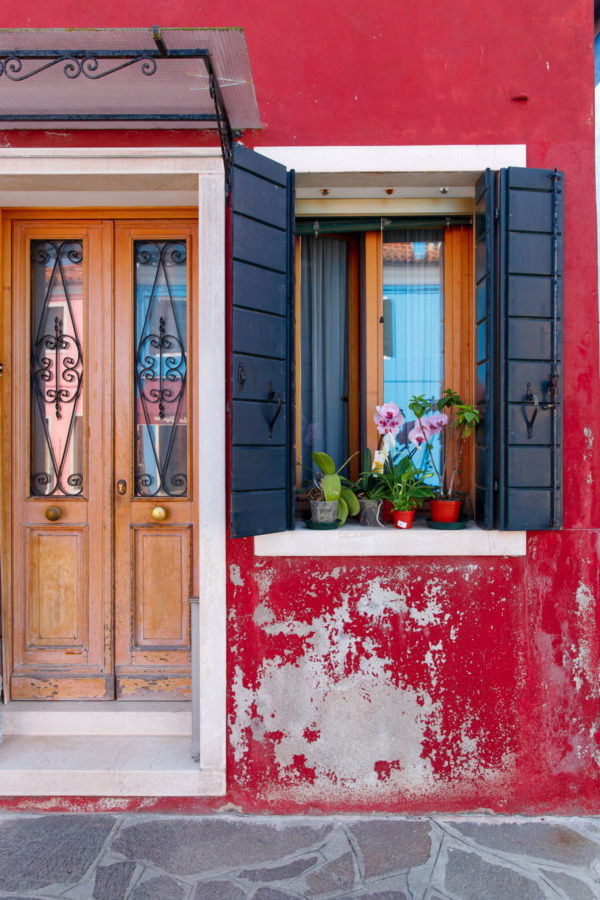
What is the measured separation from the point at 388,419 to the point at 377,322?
1.98 ft

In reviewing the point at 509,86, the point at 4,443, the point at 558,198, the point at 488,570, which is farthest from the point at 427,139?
the point at 4,443

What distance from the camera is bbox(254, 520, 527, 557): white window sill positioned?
2902 mm

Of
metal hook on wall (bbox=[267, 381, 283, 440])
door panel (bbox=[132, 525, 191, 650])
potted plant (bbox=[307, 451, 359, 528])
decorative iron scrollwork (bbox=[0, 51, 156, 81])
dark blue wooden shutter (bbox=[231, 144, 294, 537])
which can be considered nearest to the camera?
decorative iron scrollwork (bbox=[0, 51, 156, 81])

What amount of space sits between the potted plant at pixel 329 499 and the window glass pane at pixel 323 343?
25cm

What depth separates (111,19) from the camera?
9.46 ft

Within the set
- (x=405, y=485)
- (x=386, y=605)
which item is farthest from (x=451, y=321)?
(x=386, y=605)

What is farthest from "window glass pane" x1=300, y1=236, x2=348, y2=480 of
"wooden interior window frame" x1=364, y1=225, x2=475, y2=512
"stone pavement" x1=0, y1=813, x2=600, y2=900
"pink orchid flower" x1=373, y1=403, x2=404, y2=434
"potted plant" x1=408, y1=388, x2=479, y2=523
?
"stone pavement" x1=0, y1=813, x2=600, y2=900

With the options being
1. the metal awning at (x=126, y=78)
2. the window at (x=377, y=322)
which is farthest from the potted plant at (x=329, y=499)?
the metal awning at (x=126, y=78)

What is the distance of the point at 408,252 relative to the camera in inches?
129

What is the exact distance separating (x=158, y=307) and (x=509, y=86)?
7.09 feet

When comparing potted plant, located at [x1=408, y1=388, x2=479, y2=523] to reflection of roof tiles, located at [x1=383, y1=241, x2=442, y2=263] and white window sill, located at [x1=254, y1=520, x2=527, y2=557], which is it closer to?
white window sill, located at [x1=254, y1=520, x2=527, y2=557]

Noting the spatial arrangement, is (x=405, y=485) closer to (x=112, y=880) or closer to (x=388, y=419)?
(x=388, y=419)

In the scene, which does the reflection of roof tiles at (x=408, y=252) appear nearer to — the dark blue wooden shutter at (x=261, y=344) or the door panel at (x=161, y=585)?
the dark blue wooden shutter at (x=261, y=344)

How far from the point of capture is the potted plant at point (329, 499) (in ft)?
9.77
